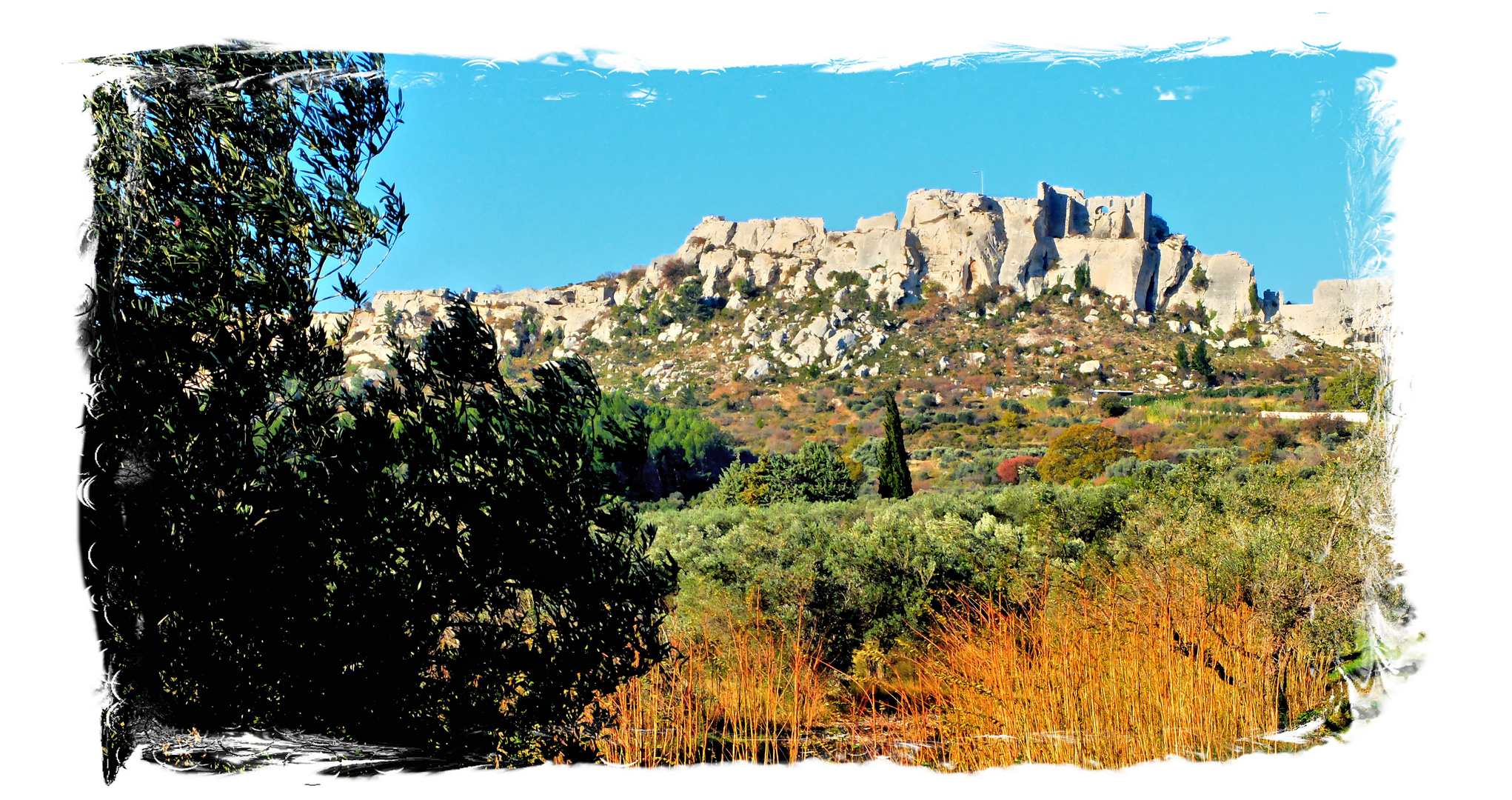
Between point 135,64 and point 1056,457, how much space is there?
30.8 feet

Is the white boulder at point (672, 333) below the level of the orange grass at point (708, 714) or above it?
above

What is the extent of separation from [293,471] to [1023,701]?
88.2 inches

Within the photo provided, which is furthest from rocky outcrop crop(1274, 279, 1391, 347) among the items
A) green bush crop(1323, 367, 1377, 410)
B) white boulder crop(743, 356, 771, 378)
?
white boulder crop(743, 356, 771, 378)

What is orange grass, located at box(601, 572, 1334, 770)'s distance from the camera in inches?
96.6

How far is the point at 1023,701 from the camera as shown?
2.58 m

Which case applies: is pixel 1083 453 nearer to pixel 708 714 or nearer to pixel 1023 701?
pixel 1023 701

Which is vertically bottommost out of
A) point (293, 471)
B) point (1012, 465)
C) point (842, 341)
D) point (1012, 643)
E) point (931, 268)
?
point (1012, 643)

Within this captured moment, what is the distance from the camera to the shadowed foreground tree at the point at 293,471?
2.14 meters

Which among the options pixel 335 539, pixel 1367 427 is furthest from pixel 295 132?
pixel 1367 427

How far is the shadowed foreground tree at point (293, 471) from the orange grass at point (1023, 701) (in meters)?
0.36

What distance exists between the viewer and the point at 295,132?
2.29 m

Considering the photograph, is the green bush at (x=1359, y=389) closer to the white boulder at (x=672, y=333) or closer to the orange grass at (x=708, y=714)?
the orange grass at (x=708, y=714)

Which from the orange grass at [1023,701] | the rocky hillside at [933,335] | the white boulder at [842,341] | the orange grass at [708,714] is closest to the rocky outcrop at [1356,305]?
the orange grass at [1023,701]

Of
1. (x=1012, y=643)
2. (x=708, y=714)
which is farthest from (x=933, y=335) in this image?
(x=708, y=714)
